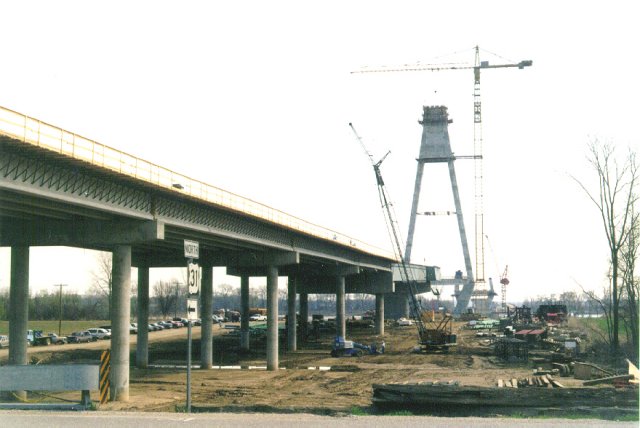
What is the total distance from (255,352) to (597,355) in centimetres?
3752

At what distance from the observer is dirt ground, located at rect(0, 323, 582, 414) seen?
118ft

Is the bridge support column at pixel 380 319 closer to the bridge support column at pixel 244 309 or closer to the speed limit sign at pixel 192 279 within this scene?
the bridge support column at pixel 244 309

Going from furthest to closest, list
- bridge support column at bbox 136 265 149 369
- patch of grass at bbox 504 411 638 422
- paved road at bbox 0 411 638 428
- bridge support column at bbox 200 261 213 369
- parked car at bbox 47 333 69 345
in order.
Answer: parked car at bbox 47 333 69 345
bridge support column at bbox 136 265 149 369
bridge support column at bbox 200 261 213 369
patch of grass at bbox 504 411 638 422
paved road at bbox 0 411 638 428

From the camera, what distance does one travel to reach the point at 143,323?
6588 cm

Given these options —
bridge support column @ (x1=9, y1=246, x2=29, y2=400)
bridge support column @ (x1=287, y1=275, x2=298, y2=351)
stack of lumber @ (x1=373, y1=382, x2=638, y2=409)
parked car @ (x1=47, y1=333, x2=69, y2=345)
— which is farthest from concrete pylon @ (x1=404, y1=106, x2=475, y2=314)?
stack of lumber @ (x1=373, y1=382, x2=638, y2=409)

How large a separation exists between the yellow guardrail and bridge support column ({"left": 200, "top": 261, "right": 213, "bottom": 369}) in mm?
10801

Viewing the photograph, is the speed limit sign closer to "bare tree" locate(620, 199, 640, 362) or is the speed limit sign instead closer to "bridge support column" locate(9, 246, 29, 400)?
"bridge support column" locate(9, 246, 29, 400)

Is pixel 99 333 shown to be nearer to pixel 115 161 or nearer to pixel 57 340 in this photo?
pixel 57 340

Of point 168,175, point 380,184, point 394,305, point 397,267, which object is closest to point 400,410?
point 168,175

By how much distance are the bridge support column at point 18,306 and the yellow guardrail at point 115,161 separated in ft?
33.2

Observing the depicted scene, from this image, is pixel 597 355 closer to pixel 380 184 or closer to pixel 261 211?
pixel 261 211

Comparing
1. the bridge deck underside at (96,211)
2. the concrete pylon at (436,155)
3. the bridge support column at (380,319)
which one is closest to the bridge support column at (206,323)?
the bridge deck underside at (96,211)

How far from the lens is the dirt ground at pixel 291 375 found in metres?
36.0

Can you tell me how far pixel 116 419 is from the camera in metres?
22.6
